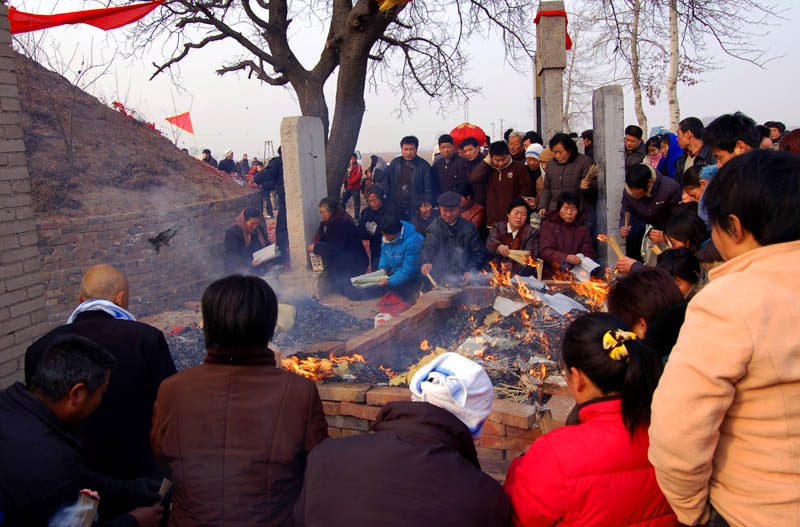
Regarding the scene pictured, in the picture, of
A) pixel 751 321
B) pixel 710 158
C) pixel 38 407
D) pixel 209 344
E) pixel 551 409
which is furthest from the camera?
pixel 710 158

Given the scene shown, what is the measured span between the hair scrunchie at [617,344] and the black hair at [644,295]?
2.47 ft

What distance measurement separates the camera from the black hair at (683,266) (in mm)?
3576

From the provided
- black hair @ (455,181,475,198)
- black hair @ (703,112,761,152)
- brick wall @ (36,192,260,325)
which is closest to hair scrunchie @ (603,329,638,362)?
black hair @ (703,112,761,152)

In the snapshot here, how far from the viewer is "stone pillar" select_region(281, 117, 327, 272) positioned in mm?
8844

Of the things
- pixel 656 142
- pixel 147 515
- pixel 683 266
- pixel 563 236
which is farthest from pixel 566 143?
pixel 147 515

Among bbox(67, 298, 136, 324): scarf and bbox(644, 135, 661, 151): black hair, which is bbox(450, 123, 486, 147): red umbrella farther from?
bbox(67, 298, 136, 324): scarf

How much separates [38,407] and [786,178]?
9.01 ft

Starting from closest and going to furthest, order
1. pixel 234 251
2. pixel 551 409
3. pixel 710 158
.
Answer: pixel 551 409, pixel 710 158, pixel 234 251

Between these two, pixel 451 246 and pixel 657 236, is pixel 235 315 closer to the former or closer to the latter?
pixel 657 236

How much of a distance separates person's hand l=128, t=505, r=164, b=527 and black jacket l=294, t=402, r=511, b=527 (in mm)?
1162

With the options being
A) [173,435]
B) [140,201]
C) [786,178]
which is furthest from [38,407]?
[140,201]

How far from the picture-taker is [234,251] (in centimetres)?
899

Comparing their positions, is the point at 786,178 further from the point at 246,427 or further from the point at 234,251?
the point at 234,251

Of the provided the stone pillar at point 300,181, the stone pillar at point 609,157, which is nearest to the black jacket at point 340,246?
the stone pillar at point 300,181
